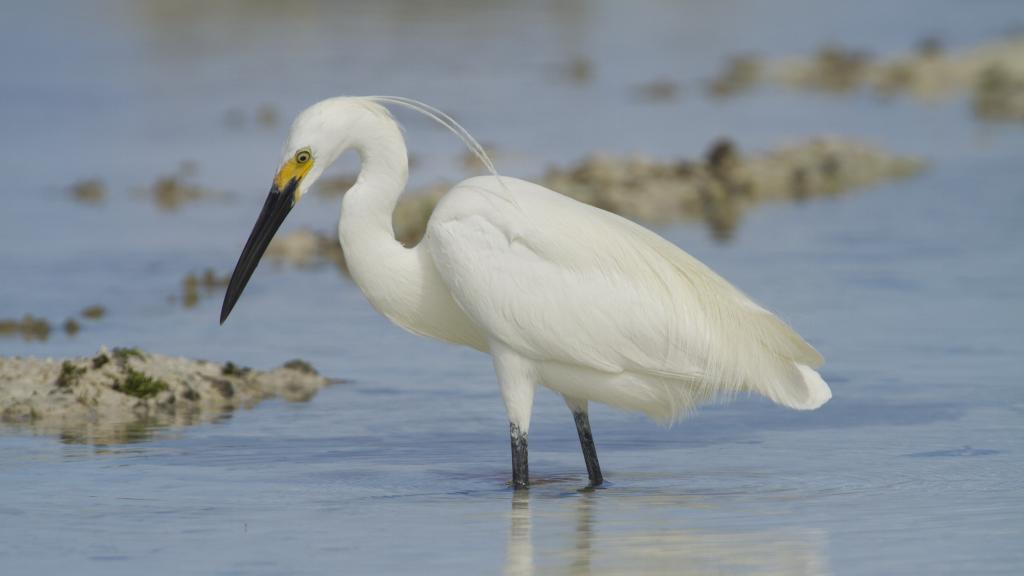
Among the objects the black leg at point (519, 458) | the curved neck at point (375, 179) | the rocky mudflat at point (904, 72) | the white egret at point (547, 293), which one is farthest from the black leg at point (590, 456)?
the rocky mudflat at point (904, 72)

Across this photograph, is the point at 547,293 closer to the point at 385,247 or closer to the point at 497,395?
the point at 385,247

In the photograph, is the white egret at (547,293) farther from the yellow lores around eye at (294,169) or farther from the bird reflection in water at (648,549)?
the bird reflection in water at (648,549)

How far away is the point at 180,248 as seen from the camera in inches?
566

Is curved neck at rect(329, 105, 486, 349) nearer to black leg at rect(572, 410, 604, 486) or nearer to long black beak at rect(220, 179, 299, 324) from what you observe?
long black beak at rect(220, 179, 299, 324)

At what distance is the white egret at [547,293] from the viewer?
7.43 meters

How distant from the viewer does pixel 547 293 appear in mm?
7484

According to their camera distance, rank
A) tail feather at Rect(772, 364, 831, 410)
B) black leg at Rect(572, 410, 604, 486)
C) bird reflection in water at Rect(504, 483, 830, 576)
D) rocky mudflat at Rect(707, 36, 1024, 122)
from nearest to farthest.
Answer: bird reflection in water at Rect(504, 483, 830, 576) < tail feather at Rect(772, 364, 831, 410) < black leg at Rect(572, 410, 604, 486) < rocky mudflat at Rect(707, 36, 1024, 122)

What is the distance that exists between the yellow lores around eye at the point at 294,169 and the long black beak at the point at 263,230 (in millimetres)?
17

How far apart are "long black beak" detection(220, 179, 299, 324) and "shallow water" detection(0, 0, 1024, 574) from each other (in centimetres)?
80

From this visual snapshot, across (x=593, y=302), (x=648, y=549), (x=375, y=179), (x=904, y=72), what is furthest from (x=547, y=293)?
(x=904, y=72)

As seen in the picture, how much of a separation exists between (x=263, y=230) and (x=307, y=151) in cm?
45

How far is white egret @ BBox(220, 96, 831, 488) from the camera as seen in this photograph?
7.43 m

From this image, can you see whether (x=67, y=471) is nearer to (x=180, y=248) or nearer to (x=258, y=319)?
(x=258, y=319)

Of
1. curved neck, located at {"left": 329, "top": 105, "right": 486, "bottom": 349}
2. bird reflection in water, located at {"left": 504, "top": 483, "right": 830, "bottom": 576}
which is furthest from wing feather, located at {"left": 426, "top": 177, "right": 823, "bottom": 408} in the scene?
bird reflection in water, located at {"left": 504, "top": 483, "right": 830, "bottom": 576}
